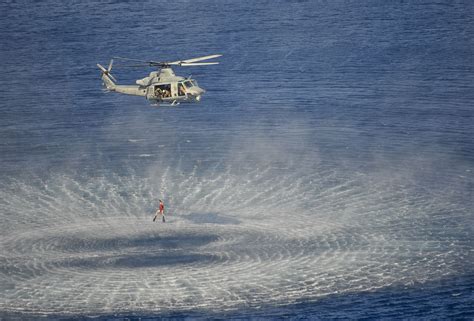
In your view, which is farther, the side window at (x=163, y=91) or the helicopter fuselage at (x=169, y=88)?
the side window at (x=163, y=91)

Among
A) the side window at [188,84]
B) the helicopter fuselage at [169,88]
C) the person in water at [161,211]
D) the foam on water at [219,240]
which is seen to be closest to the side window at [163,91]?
the helicopter fuselage at [169,88]

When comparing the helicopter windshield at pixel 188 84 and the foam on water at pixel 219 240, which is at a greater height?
the helicopter windshield at pixel 188 84

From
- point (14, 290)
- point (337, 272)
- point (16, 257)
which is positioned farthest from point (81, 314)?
point (337, 272)

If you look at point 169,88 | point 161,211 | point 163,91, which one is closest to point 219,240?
point 161,211

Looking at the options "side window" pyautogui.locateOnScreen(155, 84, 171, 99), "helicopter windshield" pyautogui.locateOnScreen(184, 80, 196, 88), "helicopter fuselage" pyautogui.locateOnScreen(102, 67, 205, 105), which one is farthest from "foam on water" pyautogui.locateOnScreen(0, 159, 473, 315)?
"helicopter windshield" pyautogui.locateOnScreen(184, 80, 196, 88)

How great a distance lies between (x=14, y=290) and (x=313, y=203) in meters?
50.9

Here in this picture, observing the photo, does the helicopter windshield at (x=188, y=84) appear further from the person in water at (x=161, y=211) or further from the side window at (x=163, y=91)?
the person in water at (x=161, y=211)

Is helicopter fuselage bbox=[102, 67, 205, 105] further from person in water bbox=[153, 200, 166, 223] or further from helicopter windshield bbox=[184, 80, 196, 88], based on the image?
person in water bbox=[153, 200, 166, 223]

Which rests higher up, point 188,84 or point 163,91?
point 188,84

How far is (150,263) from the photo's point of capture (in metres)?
152

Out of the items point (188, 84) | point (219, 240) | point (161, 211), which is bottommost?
point (219, 240)

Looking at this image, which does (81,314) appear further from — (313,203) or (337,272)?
(313,203)

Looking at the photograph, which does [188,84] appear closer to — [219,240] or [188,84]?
[188,84]

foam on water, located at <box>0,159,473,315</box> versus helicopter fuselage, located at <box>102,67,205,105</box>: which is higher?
helicopter fuselage, located at <box>102,67,205,105</box>
